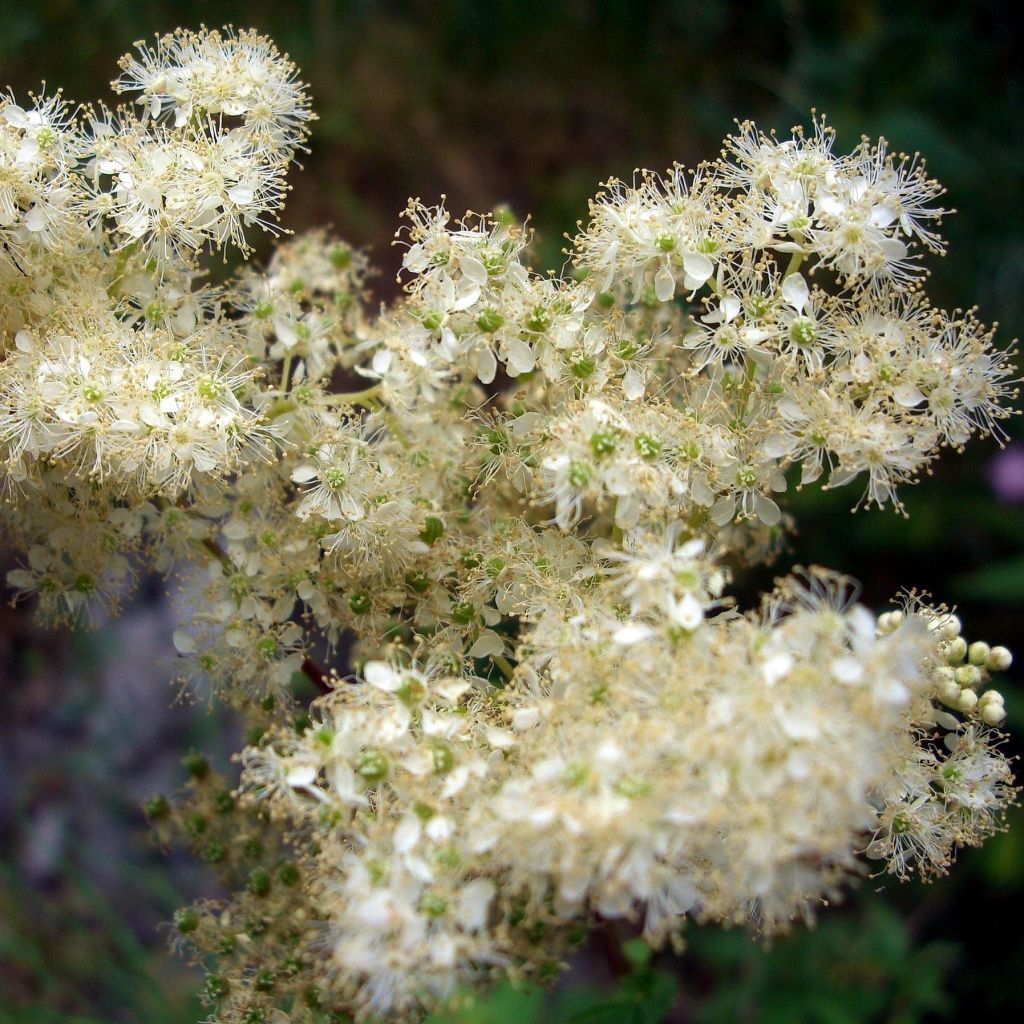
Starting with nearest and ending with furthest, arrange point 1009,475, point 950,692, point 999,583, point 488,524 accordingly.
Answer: point 950,692, point 488,524, point 999,583, point 1009,475


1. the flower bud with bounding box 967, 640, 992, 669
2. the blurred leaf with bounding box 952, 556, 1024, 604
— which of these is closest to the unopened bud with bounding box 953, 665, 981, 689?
the flower bud with bounding box 967, 640, 992, 669

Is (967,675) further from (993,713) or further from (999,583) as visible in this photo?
(999,583)

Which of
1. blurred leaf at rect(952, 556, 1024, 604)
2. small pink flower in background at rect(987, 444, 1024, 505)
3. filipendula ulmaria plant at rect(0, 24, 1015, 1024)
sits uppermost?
small pink flower in background at rect(987, 444, 1024, 505)

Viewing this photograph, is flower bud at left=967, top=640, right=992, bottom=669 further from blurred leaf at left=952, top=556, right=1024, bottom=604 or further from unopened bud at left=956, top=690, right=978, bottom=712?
blurred leaf at left=952, top=556, right=1024, bottom=604

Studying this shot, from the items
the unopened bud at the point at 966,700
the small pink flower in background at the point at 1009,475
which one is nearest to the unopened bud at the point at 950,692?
the unopened bud at the point at 966,700

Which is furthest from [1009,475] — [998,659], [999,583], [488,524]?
[488,524]

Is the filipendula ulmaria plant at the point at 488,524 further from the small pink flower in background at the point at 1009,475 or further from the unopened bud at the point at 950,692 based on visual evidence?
the small pink flower in background at the point at 1009,475

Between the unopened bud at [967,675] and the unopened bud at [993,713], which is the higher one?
the unopened bud at [967,675]
